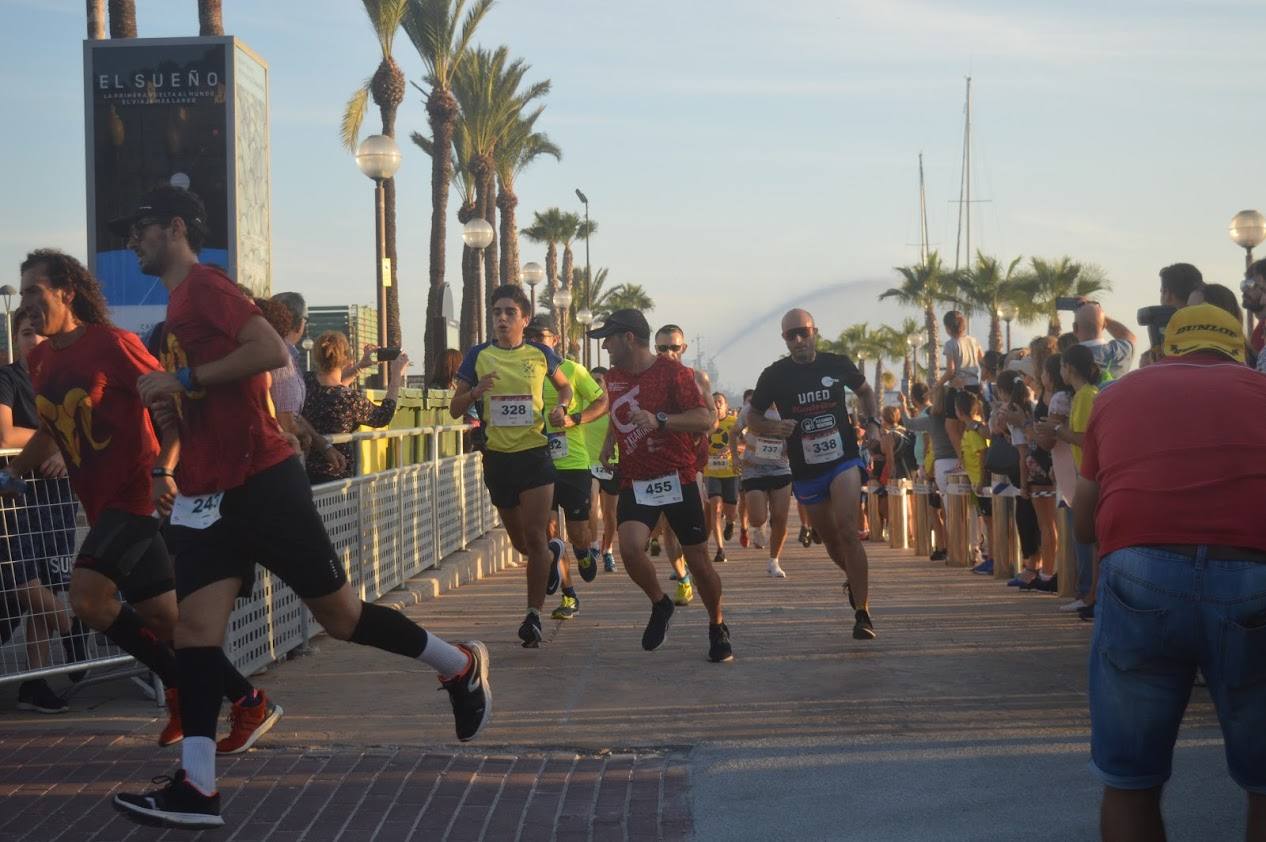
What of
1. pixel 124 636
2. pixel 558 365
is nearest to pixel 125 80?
pixel 558 365

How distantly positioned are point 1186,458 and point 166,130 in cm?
1087

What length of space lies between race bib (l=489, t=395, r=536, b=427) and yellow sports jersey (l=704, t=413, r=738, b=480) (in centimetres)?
847

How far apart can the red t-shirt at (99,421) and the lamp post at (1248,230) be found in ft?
56.5

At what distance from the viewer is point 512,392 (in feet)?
33.2

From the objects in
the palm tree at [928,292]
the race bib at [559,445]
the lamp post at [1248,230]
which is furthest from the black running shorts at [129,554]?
the palm tree at [928,292]

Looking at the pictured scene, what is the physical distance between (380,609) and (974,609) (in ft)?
22.6

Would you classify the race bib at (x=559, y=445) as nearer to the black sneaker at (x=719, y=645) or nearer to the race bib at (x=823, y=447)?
the race bib at (x=823, y=447)

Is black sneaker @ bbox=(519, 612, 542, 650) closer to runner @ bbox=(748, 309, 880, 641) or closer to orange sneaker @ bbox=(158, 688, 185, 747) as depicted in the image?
runner @ bbox=(748, 309, 880, 641)

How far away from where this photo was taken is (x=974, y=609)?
38.1ft

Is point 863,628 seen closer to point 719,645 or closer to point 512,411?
point 719,645

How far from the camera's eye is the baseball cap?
13.4 feet

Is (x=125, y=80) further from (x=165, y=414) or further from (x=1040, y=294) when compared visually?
(x=1040, y=294)

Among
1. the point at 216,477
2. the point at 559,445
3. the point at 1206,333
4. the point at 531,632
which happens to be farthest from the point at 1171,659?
the point at 559,445

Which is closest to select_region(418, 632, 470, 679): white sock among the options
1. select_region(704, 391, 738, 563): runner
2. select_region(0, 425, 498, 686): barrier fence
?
select_region(0, 425, 498, 686): barrier fence
